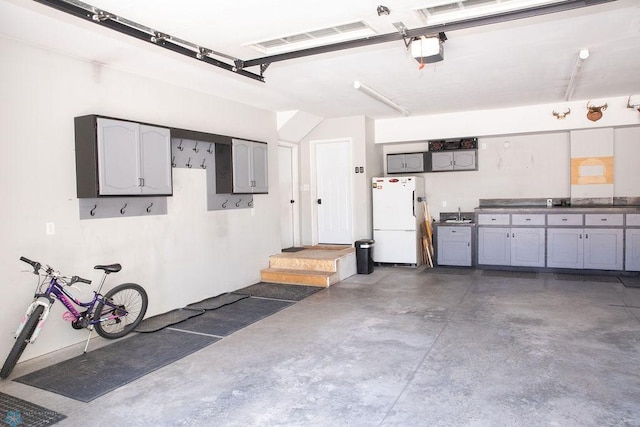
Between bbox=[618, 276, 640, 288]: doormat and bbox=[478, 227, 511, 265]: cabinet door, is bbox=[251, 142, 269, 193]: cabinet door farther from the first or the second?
bbox=[618, 276, 640, 288]: doormat

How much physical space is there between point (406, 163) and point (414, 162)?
154 mm

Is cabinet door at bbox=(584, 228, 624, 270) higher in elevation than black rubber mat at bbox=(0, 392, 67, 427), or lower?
higher

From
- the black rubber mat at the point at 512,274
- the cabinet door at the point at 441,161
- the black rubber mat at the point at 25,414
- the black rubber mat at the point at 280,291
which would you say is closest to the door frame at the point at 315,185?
the cabinet door at the point at 441,161

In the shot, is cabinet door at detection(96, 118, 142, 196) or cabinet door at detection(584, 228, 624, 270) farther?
cabinet door at detection(584, 228, 624, 270)

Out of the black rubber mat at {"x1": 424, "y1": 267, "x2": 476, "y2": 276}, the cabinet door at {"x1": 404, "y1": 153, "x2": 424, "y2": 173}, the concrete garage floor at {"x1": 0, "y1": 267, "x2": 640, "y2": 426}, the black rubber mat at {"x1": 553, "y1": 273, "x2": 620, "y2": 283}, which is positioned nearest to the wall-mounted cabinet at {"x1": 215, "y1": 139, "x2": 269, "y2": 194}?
the concrete garage floor at {"x1": 0, "y1": 267, "x2": 640, "y2": 426}

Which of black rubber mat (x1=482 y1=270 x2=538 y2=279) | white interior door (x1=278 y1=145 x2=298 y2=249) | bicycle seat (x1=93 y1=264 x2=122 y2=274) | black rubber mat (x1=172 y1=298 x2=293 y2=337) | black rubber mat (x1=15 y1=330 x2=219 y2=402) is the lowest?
black rubber mat (x1=15 y1=330 x2=219 y2=402)

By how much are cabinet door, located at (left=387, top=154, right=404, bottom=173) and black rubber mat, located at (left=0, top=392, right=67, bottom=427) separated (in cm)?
686

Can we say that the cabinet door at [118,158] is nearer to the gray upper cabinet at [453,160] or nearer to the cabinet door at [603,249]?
the gray upper cabinet at [453,160]

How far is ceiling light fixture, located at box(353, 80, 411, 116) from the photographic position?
558cm

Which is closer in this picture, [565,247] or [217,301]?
[217,301]

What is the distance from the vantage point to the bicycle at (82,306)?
11.6 ft

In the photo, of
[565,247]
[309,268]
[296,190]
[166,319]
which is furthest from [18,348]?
[565,247]

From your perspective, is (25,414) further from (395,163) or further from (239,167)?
(395,163)

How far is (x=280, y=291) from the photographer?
6309mm
